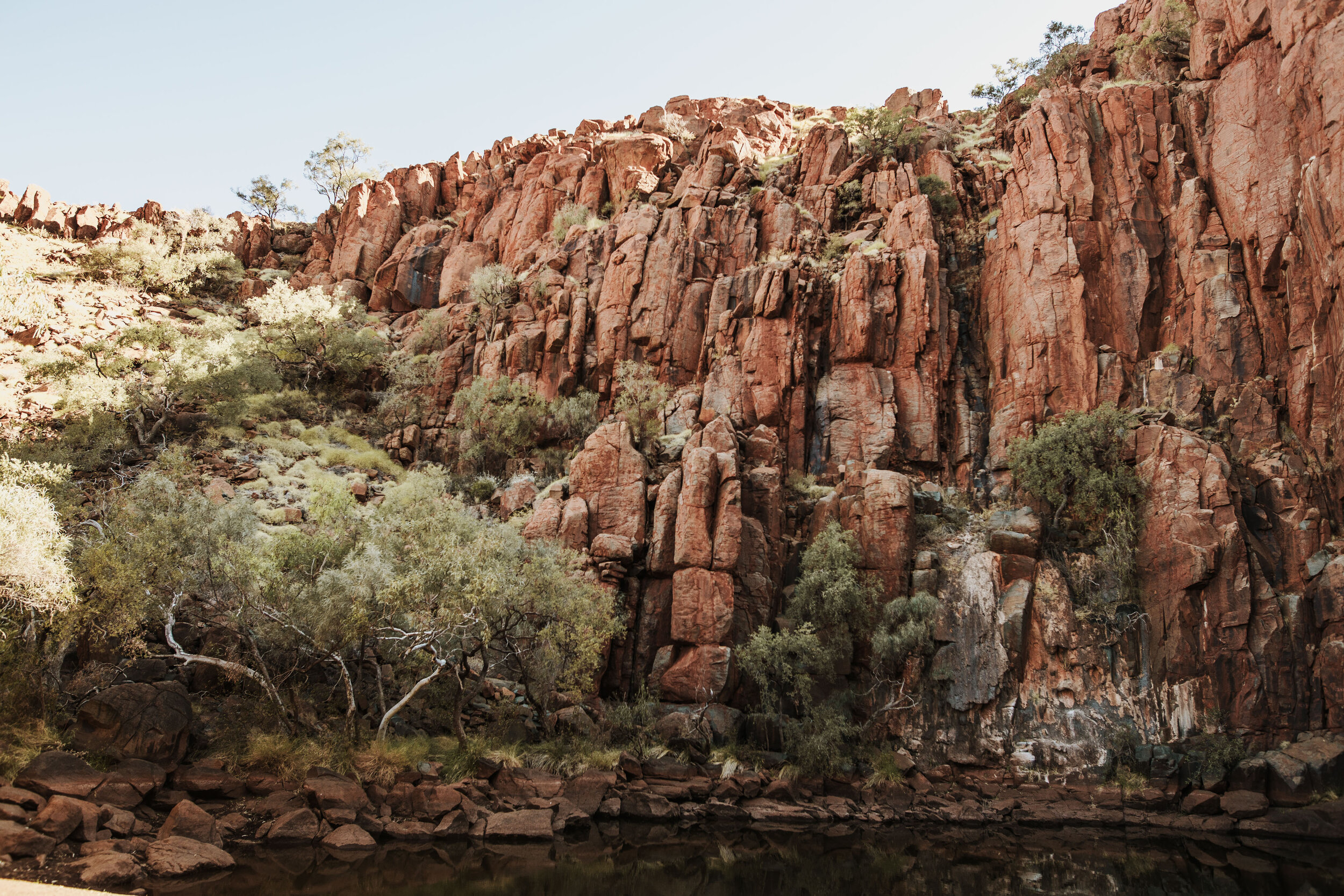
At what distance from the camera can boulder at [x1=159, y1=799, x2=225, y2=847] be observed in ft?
56.6

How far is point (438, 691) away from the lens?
26391 mm

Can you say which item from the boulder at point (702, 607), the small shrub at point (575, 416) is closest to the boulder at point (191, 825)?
the boulder at point (702, 607)

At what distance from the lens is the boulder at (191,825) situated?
17.2 m

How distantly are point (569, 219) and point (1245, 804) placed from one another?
48.3 m

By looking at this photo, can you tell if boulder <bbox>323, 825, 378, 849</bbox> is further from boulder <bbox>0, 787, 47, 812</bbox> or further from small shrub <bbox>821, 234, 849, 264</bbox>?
small shrub <bbox>821, 234, 849, 264</bbox>

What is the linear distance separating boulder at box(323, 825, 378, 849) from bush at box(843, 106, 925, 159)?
48.9 m

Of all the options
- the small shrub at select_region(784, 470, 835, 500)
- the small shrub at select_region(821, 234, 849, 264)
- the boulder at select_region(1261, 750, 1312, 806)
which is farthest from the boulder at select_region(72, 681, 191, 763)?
the small shrub at select_region(821, 234, 849, 264)

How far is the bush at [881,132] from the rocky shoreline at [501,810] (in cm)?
4111

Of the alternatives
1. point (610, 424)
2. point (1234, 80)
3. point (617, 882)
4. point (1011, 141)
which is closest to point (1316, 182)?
point (1234, 80)

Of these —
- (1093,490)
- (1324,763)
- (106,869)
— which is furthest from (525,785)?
(1324,763)

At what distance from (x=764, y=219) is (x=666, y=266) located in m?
8.21

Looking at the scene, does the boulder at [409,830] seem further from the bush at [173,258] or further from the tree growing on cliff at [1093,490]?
the bush at [173,258]

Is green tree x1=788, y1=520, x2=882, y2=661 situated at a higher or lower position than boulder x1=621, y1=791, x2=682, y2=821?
higher

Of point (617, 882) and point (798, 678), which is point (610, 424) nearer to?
point (798, 678)
